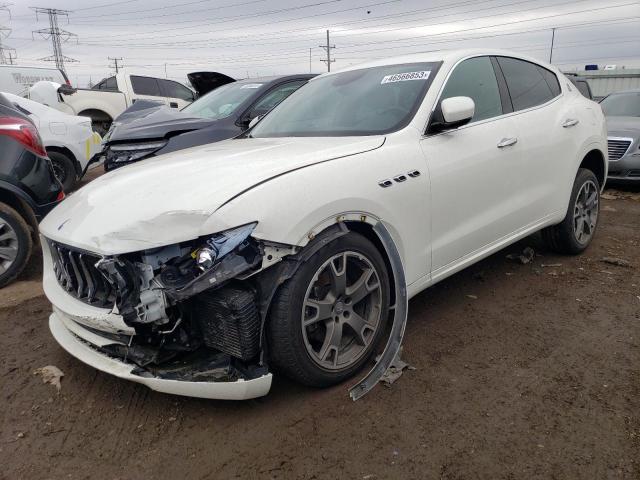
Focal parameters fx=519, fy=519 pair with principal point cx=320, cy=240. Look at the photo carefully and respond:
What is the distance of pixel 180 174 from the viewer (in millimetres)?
2721

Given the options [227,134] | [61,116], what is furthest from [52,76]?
[227,134]

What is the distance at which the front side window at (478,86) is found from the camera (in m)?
3.40

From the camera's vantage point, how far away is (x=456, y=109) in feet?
9.73

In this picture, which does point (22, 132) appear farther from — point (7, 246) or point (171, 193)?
point (171, 193)

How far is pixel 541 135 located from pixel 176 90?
13.0 metres

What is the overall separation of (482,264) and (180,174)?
288 centimetres

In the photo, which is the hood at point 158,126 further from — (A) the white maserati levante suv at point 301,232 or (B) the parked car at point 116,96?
(B) the parked car at point 116,96

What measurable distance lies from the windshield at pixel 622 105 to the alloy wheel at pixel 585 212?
526cm

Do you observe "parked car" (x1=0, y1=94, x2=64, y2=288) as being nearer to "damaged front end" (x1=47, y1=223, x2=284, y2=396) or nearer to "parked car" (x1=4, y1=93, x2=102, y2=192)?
"damaged front end" (x1=47, y1=223, x2=284, y2=396)

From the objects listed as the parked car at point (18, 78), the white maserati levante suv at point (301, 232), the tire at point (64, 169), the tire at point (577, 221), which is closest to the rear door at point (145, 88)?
the parked car at point (18, 78)

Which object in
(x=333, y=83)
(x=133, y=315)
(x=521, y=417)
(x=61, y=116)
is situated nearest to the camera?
(x=133, y=315)

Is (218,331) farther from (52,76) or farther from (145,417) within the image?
(52,76)

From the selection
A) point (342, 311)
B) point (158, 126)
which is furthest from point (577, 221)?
point (158, 126)

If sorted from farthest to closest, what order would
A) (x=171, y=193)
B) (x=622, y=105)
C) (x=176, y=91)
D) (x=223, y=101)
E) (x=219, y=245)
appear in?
(x=176, y=91) → (x=622, y=105) → (x=223, y=101) → (x=171, y=193) → (x=219, y=245)
